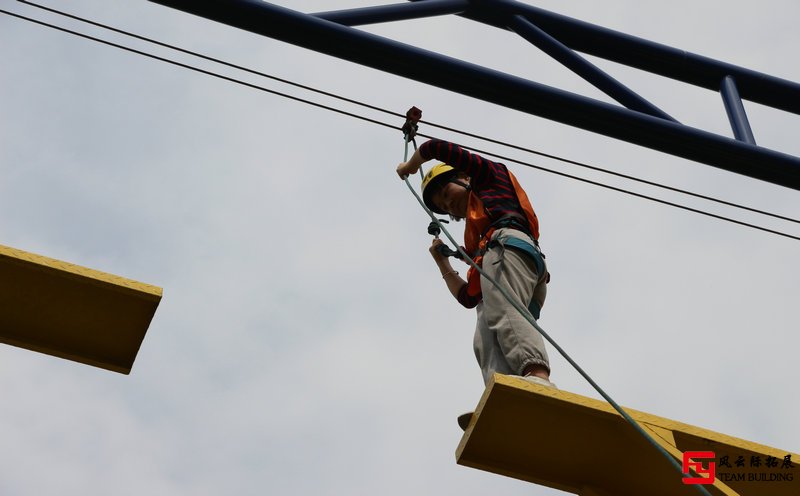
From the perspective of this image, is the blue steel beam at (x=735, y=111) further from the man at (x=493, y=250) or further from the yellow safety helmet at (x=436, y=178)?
the yellow safety helmet at (x=436, y=178)

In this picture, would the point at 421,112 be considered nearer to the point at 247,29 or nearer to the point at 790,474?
the point at 247,29

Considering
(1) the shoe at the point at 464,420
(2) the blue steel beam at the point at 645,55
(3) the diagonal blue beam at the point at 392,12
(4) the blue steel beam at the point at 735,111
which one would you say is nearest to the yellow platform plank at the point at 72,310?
(1) the shoe at the point at 464,420

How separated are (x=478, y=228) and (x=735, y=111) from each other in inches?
68.5

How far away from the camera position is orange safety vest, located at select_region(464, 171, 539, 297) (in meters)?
5.54

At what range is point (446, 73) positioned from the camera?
5.86 m

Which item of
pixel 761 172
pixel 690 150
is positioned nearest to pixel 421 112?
pixel 690 150

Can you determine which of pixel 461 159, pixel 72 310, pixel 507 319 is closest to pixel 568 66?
pixel 461 159

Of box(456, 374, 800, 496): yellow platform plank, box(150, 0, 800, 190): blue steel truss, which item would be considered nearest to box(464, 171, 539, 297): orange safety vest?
box(150, 0, 800, 190): blue steel truss

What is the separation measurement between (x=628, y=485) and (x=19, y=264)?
8.11 ft

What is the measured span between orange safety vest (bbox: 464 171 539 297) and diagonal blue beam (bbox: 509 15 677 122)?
84cm

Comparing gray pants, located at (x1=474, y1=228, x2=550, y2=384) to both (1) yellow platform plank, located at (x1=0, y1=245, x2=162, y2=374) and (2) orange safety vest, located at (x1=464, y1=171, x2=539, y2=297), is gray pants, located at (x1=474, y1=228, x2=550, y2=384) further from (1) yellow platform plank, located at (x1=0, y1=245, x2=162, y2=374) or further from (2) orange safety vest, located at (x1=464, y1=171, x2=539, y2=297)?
(1) yellow platform plank, located at (x1=0, y1=245, x2=162, y2=374)

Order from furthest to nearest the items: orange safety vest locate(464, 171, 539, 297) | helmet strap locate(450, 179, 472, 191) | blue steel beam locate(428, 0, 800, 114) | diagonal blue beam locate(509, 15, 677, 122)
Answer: blue steel beam locate(428, 0, 800, 114)
diagonal blue beam locate(509, 15, 677, 122)
helmet strap locate(450, 179, 472, 191)
orange safety vest locate(464, 171, 539, 297)

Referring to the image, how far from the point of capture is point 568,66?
20.5 ft

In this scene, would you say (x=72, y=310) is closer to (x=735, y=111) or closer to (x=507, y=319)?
(x=507, y=319)
